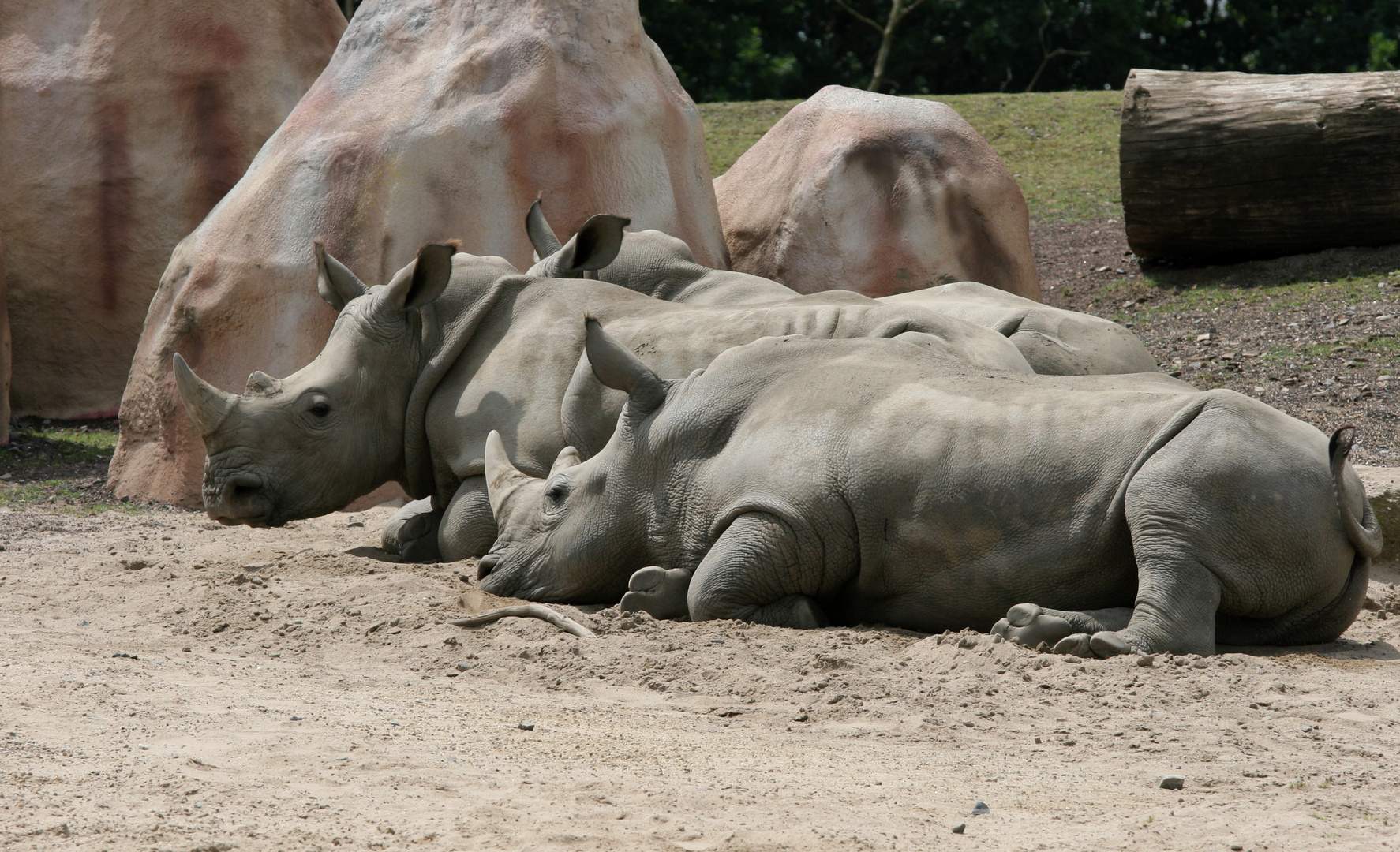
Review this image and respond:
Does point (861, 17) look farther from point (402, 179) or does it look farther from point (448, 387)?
point (448, 387)

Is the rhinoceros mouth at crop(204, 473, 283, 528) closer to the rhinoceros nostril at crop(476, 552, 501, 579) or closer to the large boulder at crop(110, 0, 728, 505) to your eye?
the rhinoceros nostril at crop(476, 552, 501, 579)

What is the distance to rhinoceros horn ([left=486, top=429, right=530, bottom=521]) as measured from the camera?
19.2 ft

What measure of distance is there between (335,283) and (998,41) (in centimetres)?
2274

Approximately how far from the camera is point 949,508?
4840 millimetres

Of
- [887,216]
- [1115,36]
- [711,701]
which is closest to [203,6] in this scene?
[887,216]

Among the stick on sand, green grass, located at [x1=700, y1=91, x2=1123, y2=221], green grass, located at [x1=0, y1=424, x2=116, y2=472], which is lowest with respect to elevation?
green grass, located at [x1=0, y1=424, x2=116, y2=472]

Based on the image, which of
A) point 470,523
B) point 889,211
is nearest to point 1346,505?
point 470,523

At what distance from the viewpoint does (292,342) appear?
8508 mm

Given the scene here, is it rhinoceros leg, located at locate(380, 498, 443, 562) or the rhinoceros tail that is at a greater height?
the rhinoceros tail

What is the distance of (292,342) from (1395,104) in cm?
799

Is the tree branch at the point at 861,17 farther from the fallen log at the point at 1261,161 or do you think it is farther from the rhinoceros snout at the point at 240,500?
the rhinoceros snout at the point at 240,500

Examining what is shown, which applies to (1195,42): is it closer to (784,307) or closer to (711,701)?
(784,307)

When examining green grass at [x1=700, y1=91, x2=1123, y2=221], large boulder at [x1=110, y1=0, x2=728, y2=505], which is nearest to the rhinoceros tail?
large boulder at [x1=110, y1=0, x2=728, y2=505]

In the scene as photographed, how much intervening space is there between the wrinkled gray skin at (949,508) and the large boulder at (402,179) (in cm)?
332
